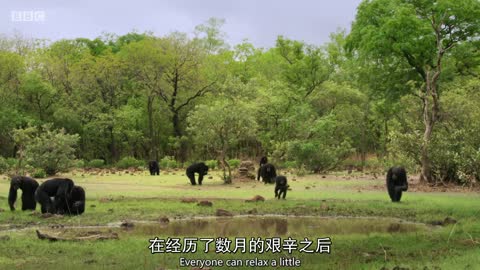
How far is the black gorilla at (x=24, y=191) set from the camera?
1881 cm

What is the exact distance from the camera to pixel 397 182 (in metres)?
21.2

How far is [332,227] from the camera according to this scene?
15656mm

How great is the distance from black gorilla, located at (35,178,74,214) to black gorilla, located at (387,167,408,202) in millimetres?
11526

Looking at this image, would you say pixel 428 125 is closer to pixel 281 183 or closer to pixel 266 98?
pixel 281 183

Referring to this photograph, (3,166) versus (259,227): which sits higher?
(3,166)

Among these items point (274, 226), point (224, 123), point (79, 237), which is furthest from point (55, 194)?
point (224, 123)

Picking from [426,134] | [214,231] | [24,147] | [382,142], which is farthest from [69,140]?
[382,142]

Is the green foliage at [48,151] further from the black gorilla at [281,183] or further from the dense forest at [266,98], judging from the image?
the black gorilla at [281,183]

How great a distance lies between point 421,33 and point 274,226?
67.8ft

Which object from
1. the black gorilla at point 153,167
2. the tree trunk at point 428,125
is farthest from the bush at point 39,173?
the tree trunk at point 428,125

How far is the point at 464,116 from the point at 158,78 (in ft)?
123

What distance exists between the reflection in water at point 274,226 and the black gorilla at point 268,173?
13716 mm

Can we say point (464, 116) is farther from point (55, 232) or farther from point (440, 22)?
point (55, 232)

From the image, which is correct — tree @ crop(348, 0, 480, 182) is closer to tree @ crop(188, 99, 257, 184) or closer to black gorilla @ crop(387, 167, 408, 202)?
black gorilla @ crop(387, 167, 408, 202)
